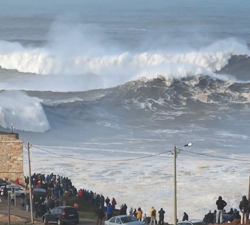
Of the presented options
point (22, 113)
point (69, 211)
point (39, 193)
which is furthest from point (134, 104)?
point (69, 211)

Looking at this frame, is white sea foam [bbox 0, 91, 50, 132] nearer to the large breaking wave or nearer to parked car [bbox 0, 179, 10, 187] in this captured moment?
the large breaking wave

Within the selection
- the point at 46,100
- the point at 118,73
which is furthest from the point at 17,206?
the point at 118,73

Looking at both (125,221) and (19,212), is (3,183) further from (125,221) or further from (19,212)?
(125,221)

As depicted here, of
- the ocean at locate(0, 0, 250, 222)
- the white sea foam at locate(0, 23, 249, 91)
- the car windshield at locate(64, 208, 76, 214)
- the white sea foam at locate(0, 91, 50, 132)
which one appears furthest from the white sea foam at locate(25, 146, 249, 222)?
the white sea foam at locate(0, 23, 249, 91)

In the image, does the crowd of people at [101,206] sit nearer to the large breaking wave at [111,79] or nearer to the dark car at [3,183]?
the dark car at [3,183]

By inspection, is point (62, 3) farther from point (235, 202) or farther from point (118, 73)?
point (235, 202)

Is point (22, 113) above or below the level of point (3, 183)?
above
